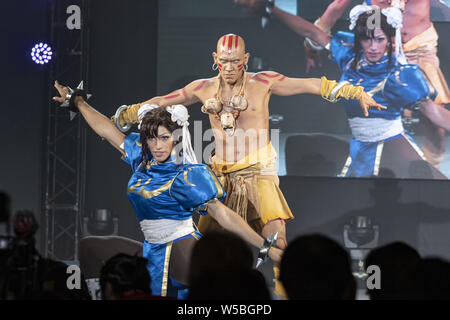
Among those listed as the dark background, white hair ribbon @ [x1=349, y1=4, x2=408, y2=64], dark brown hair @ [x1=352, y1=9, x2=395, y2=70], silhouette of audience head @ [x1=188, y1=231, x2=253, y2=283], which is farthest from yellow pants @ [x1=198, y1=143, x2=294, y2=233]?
silhouette of audience head @ [x1=188, y1=231, x2=253, y2=283]

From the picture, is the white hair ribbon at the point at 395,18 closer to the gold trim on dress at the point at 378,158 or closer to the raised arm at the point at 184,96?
the gold trim on dress at the point at 378,158

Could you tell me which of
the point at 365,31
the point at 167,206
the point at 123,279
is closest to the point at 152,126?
the point at 167,206

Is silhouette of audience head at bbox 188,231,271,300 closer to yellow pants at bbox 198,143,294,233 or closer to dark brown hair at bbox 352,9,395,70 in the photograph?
yellow pants at bbox 198,143,294,233

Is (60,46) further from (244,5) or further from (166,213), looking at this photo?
(166,213)

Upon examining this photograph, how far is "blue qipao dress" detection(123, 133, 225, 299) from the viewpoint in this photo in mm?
3219

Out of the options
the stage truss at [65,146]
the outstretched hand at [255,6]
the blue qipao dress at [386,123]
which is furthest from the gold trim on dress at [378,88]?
the stage truss at [65,146]

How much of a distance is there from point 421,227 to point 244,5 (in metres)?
2.54

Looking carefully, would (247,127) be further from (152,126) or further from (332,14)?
(152,126)

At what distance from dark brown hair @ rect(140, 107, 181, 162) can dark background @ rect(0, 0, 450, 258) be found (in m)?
2.17

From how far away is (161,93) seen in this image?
19.3 feet

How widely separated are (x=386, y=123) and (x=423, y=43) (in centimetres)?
76

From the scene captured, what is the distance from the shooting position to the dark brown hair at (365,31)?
5766 millimetres
